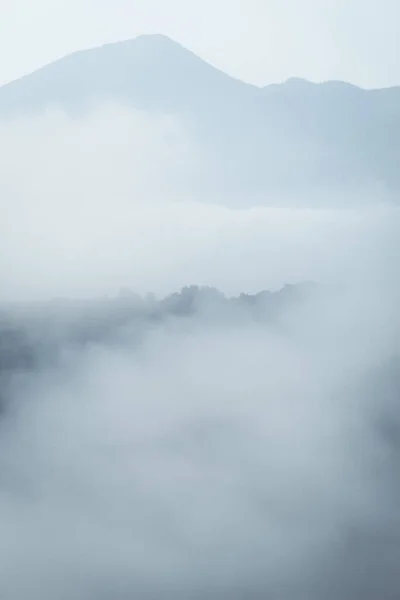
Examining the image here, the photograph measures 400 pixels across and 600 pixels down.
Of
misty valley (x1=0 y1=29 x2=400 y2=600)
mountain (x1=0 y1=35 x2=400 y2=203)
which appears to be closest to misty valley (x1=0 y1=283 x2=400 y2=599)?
misty valley (x1=0 y1=29 x2=400 y2=600)

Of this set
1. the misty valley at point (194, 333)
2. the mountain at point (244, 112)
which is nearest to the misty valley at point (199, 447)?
the misty valley at point (194, 333)

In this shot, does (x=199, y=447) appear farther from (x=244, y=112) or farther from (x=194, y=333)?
(x=244, y=112)

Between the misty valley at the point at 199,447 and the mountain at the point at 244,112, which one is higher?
the mountain at the point at 244,112

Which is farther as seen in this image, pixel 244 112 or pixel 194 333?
pixel 244 112

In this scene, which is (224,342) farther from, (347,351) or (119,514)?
(119,514)

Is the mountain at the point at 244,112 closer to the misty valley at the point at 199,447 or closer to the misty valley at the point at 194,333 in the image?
the misty valley at the point at 194,333

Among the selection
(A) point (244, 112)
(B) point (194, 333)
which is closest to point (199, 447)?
(B) point (194, 333)

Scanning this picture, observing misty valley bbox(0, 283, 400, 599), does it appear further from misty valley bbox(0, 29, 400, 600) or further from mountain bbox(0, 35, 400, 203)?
mountain bbox(0, 35, 400, 203)

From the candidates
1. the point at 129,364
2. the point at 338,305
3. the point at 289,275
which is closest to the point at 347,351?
the point at 338,305
